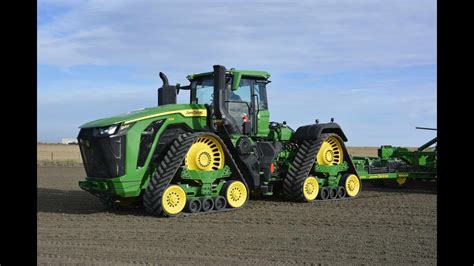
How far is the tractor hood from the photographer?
→ 34.6ft

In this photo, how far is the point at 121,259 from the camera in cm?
694

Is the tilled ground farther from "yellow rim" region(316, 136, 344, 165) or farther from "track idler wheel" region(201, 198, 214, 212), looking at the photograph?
"yellow rim" region(316, 136, 344, 165)

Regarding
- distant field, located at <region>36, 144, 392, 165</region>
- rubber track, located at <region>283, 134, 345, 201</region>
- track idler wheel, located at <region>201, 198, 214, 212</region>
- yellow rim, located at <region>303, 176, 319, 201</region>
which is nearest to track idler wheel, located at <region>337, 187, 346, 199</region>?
yellow rim, located at <region>303, 176, 319, 201</region>

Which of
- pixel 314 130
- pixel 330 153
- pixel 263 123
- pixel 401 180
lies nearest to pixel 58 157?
pixel 401 180

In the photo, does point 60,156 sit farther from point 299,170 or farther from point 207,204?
point 207,204

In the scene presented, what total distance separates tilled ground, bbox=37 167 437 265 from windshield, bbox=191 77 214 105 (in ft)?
8.83

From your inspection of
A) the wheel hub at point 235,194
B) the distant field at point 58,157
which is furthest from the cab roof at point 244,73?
the distant field at point 58,157

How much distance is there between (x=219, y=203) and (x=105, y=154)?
2571 mm

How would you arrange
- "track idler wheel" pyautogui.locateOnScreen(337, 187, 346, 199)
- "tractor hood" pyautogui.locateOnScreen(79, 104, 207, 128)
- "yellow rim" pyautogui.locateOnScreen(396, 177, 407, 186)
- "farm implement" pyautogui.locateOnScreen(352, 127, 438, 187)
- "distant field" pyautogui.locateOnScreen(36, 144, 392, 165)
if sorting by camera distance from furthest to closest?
"distant field" pyautogui.locateOnScreen(36, 144, 392, 165) < "yellow rim" pyautogui.locateOnScreen(396, 177, 407, 186) < "farm implement" pyautogui.locateOnScreen(352, 127, 438, 187) < "track idler wheel" pyautogui.locateOnScreen(337, 187, 346, 199) < "tractor hood" pyautogui.locateOnScreen(79, 104, 207, 128)

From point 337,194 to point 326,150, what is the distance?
3.74ft

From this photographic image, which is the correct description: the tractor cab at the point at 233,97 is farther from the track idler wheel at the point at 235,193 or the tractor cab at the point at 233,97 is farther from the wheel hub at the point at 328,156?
the wheel hub at the point at 328,156
